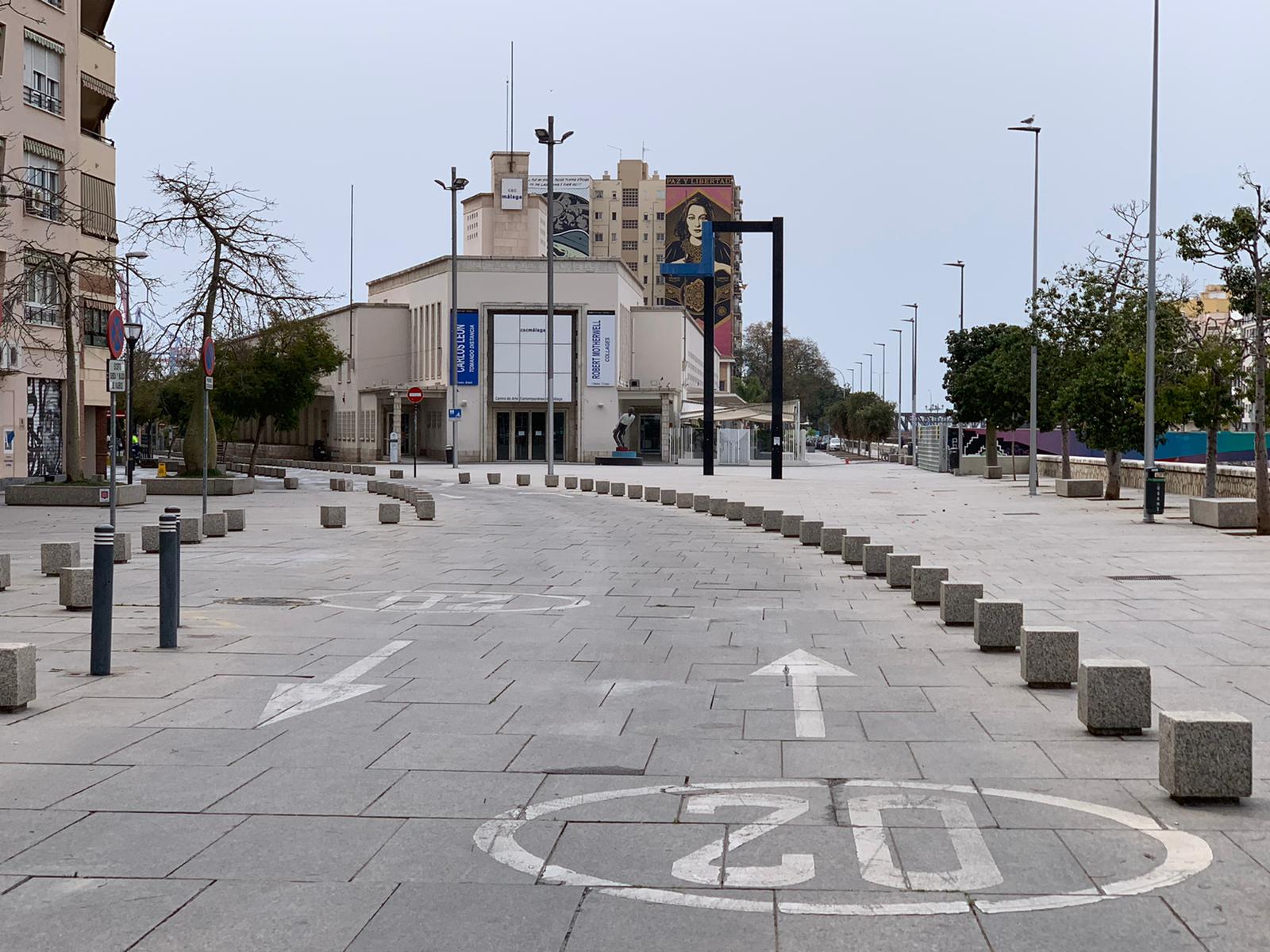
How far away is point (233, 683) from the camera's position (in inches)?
383

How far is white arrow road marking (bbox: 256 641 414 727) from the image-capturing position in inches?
344

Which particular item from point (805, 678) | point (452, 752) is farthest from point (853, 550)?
point (452, 752)

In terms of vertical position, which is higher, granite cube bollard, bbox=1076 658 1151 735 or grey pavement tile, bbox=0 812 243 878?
granite cube bollard, bbox=1076 658 1151 735

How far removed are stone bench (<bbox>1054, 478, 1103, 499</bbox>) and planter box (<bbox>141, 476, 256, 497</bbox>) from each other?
2168cm

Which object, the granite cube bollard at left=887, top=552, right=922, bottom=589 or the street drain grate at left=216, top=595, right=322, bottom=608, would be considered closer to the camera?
the street drain grate at left=216, top=595, right=322, bottom=608

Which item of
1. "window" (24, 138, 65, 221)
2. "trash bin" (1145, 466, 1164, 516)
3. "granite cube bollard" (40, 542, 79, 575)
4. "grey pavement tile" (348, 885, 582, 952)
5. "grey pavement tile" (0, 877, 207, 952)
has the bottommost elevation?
"grey pavement tile" (0, 877, 207, 952)

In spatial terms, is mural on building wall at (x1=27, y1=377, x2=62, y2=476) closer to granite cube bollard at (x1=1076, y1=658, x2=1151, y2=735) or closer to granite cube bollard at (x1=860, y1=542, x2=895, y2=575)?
granite cube bollard at (x1=860, y1=542, x2=895, y2=575)

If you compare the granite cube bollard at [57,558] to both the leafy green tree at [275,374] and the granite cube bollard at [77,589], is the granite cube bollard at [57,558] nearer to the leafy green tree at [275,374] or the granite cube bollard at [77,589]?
the granite cube bollard at [77,589]

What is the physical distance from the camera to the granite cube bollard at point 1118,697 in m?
8.02

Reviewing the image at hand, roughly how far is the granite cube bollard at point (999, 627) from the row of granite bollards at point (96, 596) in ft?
19.9

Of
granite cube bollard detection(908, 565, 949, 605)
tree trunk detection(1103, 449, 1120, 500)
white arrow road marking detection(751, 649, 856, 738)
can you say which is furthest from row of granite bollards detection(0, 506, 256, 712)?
tree trunk detection(1103, 449, 1120, 500)

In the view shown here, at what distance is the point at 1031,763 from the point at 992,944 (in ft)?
9.16

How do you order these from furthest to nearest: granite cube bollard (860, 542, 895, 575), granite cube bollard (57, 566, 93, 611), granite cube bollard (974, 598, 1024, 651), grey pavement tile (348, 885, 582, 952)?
granite cube bollard (860, 542, 895, 575) < granite cube bollard (57, 566, 93, 611) < granite cube bollard (974, 598, 1024, 651) < grey pavement tile (348, 885, 582, 952)

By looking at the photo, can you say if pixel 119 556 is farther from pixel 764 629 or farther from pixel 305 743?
pixel 305 743
